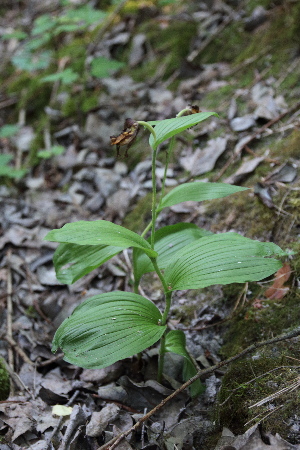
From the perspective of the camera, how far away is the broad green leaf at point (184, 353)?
159 centimetres

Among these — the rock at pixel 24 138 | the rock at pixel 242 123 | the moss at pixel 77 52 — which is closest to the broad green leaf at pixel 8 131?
the rock at pixel 24 138

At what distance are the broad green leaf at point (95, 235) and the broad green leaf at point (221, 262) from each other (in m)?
0.15

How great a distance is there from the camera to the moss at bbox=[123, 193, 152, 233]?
2.68 metres

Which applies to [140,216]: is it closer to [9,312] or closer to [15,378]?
[9,312]

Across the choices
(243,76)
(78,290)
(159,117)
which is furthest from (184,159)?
(78,290)

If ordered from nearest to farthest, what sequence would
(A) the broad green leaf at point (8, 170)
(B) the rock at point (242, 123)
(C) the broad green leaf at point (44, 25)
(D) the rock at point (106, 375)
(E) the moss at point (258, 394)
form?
(E) the moss at point (258, 394) → (D) the rock at point (106, 375) → (B) the rock at point (242, 123) → (A) the broad green leaf at point (8, 170) → (C) the broad green leaf at point (44, 25)

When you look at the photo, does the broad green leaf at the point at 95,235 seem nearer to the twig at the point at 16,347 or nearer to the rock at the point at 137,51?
the twig at the point at 16,347

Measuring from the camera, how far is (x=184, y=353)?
1.60 m

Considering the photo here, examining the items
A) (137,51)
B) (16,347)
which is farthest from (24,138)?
(16,347)

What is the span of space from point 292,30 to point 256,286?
2.27m

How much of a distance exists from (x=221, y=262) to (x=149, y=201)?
1.42 meters

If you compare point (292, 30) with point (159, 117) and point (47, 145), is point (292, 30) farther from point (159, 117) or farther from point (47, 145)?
point (47, 145)

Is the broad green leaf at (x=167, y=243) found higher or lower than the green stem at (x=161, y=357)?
higher

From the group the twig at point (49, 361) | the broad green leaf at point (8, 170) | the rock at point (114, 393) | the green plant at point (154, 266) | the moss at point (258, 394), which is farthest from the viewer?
the broad green leaf at point (8, 170)
